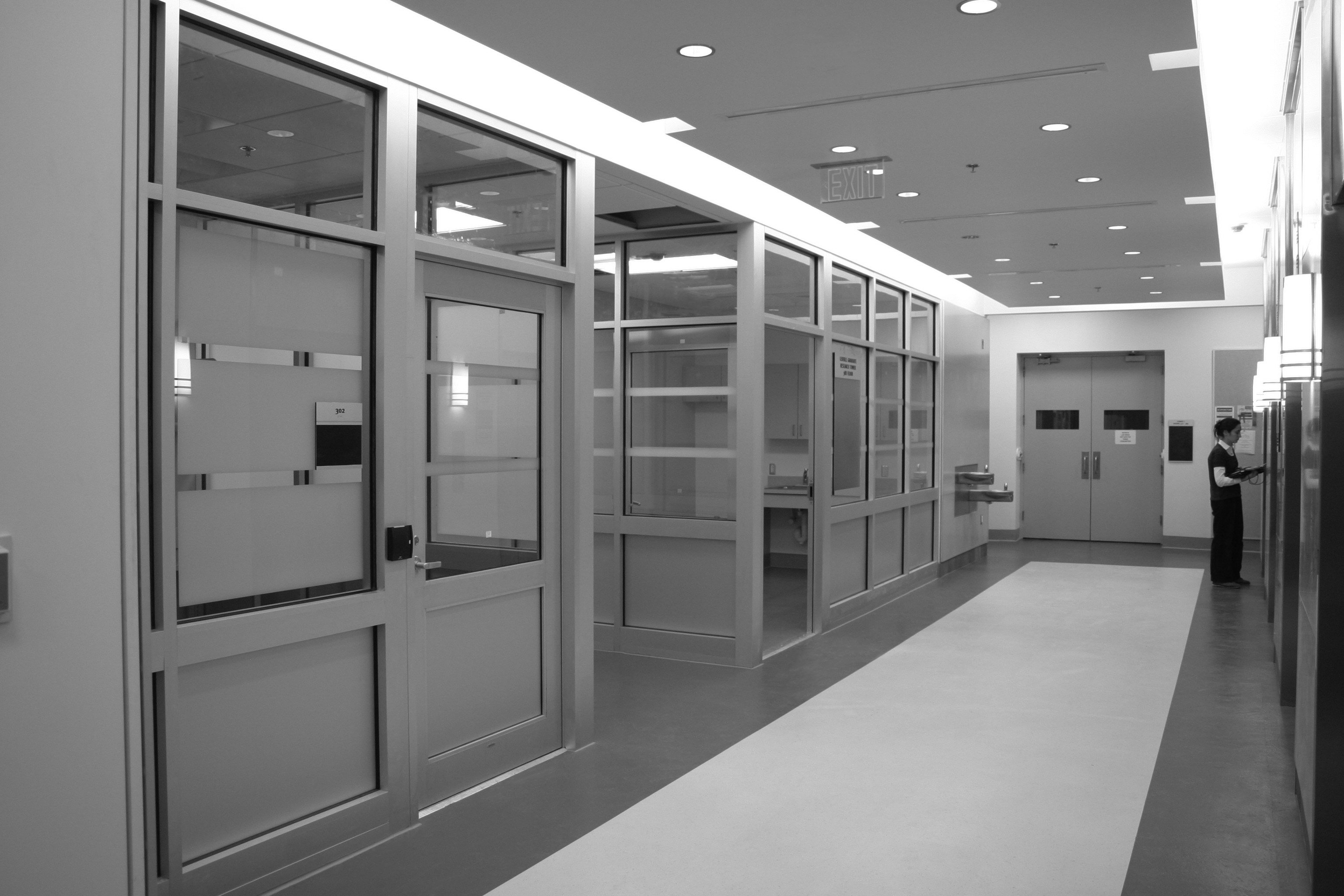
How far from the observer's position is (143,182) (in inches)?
123

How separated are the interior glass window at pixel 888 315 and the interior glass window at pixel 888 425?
0.15 m

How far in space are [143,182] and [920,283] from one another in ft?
26.9

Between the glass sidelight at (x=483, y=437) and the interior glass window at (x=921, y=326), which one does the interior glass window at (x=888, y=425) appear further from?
the glass sidelight at (x=483, y=437)

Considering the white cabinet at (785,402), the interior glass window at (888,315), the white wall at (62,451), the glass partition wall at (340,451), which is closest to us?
the white wall at (62,451)

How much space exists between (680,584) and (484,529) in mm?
2746

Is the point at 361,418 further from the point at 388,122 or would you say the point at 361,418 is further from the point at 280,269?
the point at 388,122

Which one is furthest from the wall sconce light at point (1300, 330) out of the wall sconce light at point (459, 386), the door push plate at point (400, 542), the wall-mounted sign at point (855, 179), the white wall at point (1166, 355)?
the white wall at point (1166, 355)

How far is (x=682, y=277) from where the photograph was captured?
7.12 metres

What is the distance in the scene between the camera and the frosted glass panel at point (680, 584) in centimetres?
700

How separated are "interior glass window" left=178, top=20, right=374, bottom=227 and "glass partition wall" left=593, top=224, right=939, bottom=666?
2.69m

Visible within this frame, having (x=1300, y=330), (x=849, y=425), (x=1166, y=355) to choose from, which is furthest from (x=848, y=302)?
(x=1166, y=355)

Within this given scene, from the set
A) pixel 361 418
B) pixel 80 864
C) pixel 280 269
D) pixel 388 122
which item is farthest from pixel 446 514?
pixel 80 864

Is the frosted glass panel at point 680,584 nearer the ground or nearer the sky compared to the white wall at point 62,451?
nearer the ground

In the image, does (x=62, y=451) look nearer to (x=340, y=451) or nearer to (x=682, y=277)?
(x=340, y=451)
